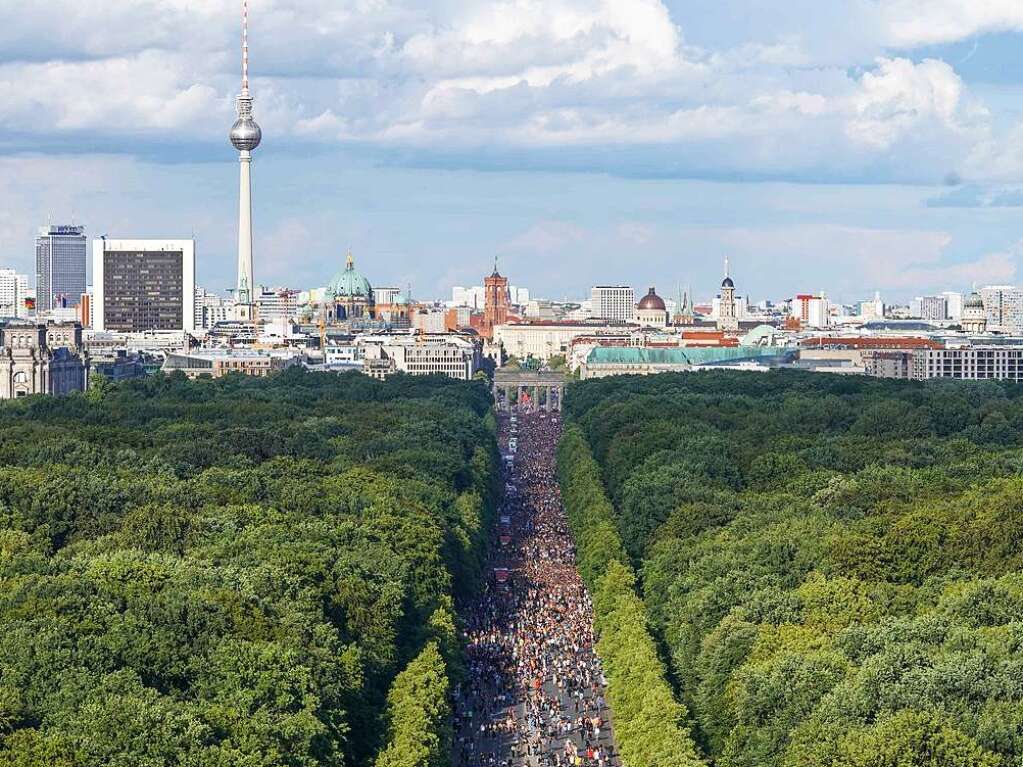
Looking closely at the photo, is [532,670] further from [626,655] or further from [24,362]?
[24,362]

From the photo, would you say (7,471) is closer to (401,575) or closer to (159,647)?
(401,575)

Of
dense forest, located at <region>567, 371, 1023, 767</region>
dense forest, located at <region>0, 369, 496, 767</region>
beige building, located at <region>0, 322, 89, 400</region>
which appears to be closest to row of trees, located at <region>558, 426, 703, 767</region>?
dense forest, located at <region>567, 371, 1023, 767</region>

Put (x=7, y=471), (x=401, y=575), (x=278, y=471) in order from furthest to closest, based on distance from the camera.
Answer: (x=278, y=471)
(x=7, y=471)
(x=401, y=575)

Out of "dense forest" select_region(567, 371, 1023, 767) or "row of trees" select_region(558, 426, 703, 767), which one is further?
"row of trees" select_region(558, 426, 703, 767)

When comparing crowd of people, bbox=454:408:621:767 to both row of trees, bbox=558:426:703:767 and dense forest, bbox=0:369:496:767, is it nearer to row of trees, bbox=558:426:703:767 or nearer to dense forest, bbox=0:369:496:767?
row of trees, bbox=558:426:703:767

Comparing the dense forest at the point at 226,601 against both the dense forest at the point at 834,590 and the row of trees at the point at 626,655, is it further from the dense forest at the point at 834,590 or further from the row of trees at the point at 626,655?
the dense forest at the point at 834,590

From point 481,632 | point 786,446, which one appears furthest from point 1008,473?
point 481,632
